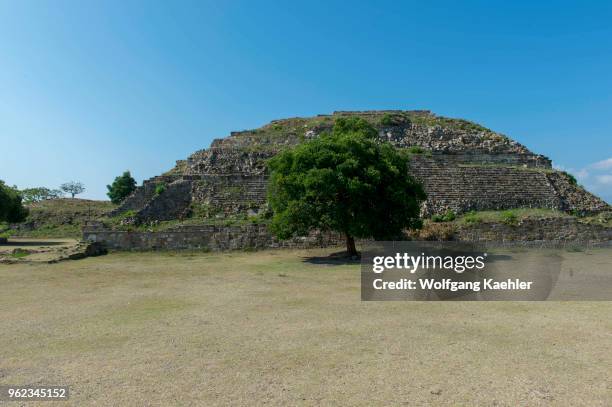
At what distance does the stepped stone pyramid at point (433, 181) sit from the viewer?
23781 millimetres

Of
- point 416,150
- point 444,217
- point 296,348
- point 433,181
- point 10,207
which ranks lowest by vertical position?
point 296,348

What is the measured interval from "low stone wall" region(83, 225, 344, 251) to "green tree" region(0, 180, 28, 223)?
13060mm

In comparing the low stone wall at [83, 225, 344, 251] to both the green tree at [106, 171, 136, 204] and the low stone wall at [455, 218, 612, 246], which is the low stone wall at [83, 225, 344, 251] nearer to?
the low stone wall at [455, 218, 612, 246]

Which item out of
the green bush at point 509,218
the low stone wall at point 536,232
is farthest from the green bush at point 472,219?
the green bush at point 509,218

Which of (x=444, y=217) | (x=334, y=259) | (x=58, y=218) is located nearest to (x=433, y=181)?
(x=444, y=217)

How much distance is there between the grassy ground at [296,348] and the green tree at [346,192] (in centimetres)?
581

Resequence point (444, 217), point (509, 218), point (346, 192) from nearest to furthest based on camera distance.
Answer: point (346, 192), point (509, 218), point (444, 217)

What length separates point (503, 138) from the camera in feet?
103

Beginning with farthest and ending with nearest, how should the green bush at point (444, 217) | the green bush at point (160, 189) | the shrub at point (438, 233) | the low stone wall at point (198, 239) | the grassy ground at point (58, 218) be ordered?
1. the grassy ground at point (58, 218)
2. the green bush at point (160, 189)
3. the green bush at point (444, 217)
4. the shrub at point (438, 233)
5. the low stone wall at point (198, 239)

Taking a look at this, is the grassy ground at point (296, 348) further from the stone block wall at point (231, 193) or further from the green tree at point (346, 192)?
the stone block wall at point (231, 193)

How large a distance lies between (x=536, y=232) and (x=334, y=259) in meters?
11.5

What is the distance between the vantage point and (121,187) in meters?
44.5

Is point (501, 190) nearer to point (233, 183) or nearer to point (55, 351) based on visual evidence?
point (233, 183)

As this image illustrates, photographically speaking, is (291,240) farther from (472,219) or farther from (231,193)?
(472,219)
